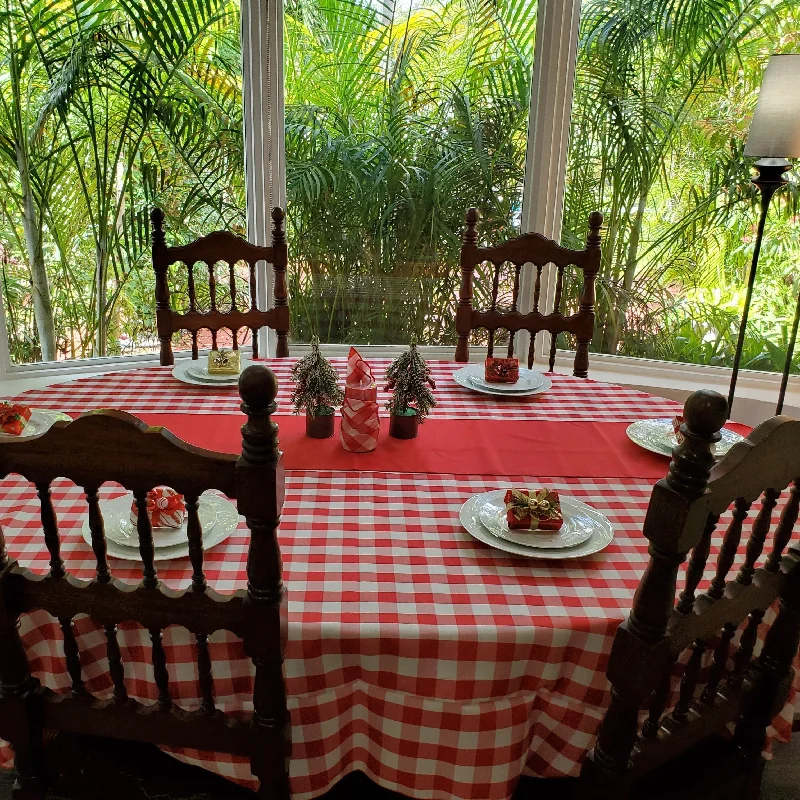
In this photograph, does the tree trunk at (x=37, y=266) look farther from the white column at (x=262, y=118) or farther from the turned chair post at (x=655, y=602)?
the turned chair post at (x=655, y=602)

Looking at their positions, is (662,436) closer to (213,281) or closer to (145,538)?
(145,538)

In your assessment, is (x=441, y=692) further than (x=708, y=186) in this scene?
No

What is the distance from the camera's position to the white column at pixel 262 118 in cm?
253

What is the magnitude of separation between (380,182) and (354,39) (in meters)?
0.48

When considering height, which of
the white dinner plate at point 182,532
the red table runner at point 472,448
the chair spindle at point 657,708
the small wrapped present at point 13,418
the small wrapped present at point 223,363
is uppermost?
the small wrapped present at point 223,363

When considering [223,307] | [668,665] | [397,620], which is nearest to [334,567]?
[397,620]

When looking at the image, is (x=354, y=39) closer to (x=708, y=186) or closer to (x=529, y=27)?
(x=529, y=27)

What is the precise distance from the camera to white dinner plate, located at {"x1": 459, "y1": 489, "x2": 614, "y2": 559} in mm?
1163

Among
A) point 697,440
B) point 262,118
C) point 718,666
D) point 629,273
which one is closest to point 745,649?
point 718,666

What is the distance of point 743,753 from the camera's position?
112 cm

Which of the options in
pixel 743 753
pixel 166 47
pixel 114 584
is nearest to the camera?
pixel 114 584

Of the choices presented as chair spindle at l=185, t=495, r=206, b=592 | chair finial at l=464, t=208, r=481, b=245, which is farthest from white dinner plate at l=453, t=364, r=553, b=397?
chair spindle at l=185, t=495, r=206, b=592

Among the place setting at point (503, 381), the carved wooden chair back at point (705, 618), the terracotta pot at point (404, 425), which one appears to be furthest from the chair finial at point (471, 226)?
the carved wooden chair back at point (705, 618)

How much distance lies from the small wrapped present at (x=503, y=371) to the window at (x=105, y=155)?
50.6 inches
